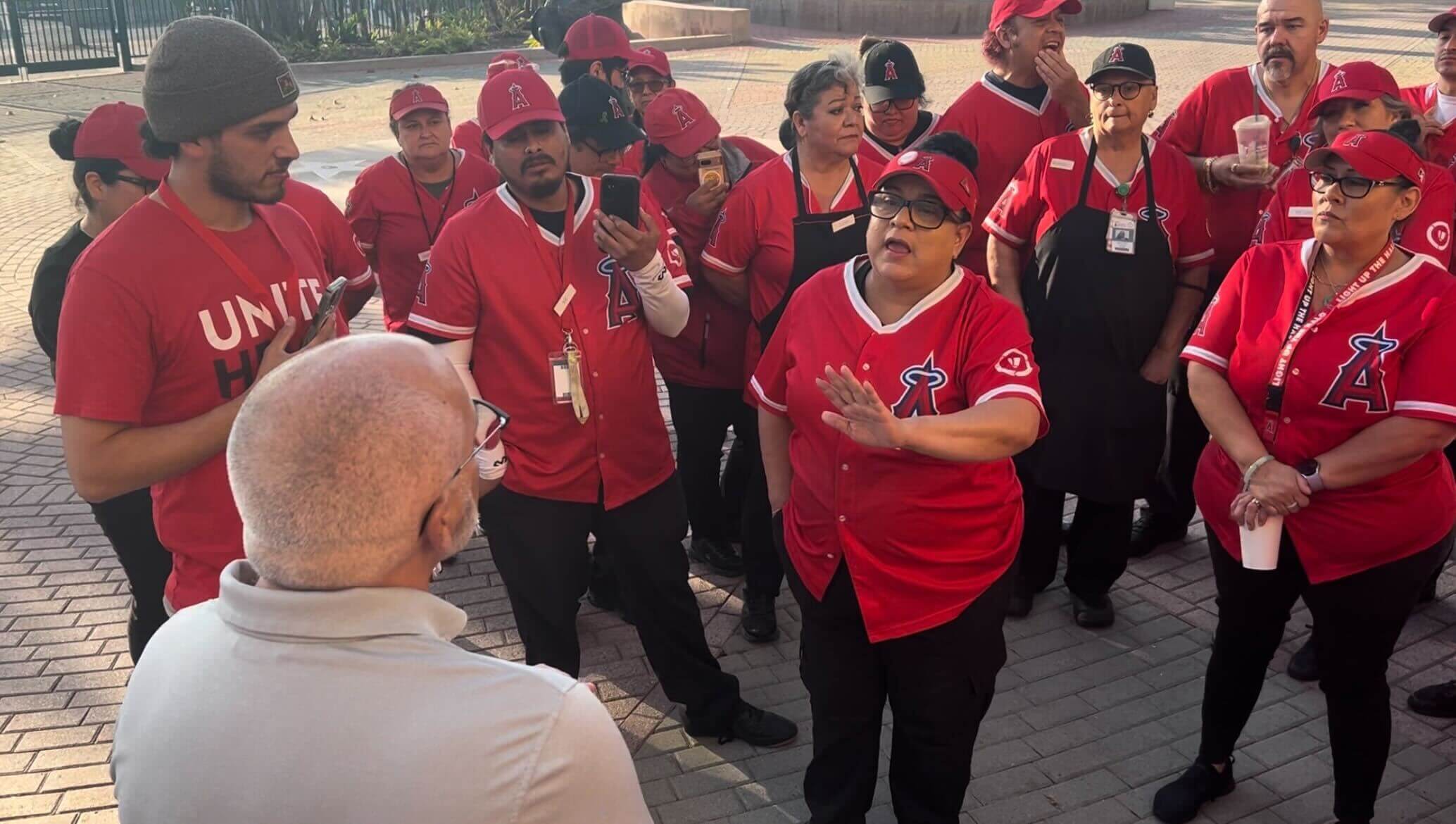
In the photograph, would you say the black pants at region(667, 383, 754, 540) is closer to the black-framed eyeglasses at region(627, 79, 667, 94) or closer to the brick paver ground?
the brick paver ground

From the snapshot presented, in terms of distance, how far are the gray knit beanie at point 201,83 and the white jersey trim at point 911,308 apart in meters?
1.69

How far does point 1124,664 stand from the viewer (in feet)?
15.8

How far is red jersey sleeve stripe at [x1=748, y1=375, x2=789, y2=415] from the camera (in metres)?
3.54

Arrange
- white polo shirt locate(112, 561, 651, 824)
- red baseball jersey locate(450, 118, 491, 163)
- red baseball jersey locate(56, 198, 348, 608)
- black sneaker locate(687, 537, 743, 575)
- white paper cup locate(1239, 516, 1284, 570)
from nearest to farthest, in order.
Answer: white polo shirt locate(112, 561, 651, 824)
red baseball jersey locate(56, 198, 348, 608)
white paper cup locate(1239, 516, 1284, 570)
black sneaker locate(687, 537, 743, 575)
red baseball jersey locate(450, 118, 491, 163)

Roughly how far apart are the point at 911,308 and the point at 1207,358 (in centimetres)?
107

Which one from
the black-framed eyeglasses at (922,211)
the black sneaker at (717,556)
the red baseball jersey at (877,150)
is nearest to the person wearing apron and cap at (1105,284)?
the red baseball jersey at (877,150)

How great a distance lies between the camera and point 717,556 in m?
5.67

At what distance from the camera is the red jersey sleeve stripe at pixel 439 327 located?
379 centimetres

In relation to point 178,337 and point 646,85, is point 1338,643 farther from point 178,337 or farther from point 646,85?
point 646,85

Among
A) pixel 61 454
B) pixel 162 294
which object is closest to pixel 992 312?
pixel 162 294

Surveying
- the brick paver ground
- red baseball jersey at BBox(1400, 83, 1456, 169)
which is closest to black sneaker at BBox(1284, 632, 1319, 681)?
the brick paver ground

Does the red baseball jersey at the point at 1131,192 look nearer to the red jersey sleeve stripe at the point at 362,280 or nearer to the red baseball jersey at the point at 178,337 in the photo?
the red jersey sleeve stripe at the point at 362,280

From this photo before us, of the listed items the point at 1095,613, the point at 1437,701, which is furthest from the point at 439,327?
the point at 1437,701

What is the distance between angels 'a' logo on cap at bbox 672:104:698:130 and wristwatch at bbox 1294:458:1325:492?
2.88 metres
